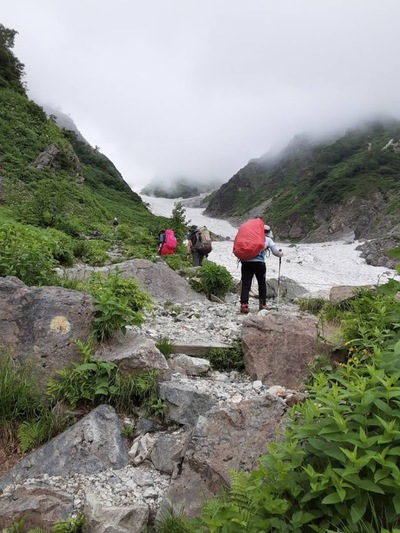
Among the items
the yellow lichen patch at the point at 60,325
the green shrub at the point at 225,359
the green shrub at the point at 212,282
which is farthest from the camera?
the green shrub at the point at 212,282

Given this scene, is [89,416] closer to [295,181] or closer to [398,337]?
[398,337]

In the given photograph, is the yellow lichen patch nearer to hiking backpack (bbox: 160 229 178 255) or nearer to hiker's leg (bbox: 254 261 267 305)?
hiker's leg (bbox: 254 261 267 305)

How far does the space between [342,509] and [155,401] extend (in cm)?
264

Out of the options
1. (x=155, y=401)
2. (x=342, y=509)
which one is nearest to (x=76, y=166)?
(x=155, y=401)

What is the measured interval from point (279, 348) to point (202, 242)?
960cm

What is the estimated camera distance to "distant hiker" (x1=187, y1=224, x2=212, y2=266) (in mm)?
14695

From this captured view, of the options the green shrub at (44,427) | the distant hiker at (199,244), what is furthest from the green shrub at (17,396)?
the distant hiker at (199,244)

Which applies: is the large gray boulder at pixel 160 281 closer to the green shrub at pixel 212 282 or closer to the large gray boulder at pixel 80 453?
the green shrub at pixel 212 282

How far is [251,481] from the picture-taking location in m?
2.53

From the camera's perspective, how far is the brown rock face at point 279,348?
16.5 feet

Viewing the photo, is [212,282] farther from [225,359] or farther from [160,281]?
[225,359]

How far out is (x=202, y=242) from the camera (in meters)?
14.7

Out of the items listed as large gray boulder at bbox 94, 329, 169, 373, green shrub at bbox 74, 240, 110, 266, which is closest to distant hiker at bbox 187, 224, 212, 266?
green shrub at bbox 74, 240, 110, 266

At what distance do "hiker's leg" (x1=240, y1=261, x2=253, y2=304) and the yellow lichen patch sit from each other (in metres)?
4.41
